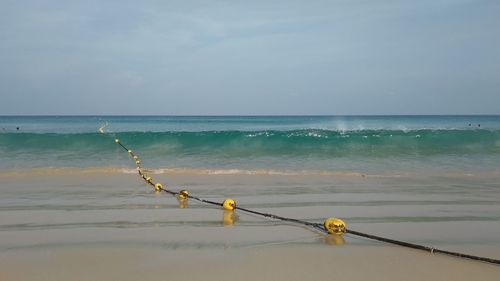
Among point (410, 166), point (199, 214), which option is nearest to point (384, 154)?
point (410, 166)

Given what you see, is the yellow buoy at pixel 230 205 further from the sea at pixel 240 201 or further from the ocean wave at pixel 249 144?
the ocean wave at pixel 249 144

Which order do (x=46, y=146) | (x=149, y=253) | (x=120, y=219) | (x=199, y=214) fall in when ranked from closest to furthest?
(x=149, y=253), (x=120, y=219), (x=199, y=214), (x=46, y=146)

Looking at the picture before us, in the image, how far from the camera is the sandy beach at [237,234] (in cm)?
372

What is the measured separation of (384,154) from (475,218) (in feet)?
36.2

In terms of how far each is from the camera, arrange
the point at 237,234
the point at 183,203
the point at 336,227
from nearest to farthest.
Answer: the point at 336,227 → the point at 237,234 → the point at 183,203

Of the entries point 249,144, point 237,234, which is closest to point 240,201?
point 237,234

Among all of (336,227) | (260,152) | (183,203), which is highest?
(260,152)

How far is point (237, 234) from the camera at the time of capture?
196 inches

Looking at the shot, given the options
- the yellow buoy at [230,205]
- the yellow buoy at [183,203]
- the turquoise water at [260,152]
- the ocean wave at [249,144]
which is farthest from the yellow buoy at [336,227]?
the ocean wave at [249,144]

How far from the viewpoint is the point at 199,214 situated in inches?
242

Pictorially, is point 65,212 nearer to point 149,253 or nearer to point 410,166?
point 149,253

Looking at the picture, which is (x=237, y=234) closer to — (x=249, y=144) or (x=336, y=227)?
(x=336, y=227)

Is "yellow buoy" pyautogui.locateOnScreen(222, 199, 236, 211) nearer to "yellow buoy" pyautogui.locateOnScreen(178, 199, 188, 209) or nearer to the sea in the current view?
the sea

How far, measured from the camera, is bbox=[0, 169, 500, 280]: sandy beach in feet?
12.2
